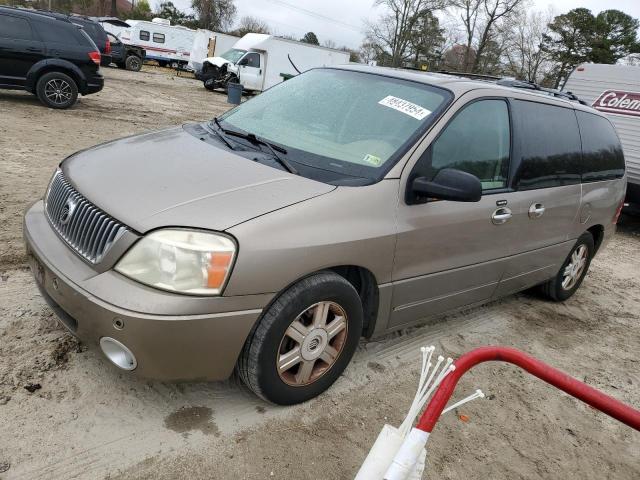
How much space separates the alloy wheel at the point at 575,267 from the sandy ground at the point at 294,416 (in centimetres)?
68

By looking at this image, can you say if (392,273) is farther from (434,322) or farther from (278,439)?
(434,322)

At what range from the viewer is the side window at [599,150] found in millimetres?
4336

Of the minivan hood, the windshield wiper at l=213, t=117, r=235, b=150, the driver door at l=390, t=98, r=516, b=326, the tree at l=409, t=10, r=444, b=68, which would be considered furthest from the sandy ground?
the tree at l=409, t=10, r=444, b=68

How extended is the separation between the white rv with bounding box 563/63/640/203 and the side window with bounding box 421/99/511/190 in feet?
19.4

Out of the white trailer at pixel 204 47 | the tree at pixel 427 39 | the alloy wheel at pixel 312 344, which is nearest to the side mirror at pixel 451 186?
the alloy wheel at pixel 312 344

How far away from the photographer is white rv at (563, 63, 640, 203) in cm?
844

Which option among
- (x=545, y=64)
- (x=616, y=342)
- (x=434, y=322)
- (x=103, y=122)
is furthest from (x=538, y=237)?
(x=545, y=64)

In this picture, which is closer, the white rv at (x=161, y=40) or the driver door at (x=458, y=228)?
the driver door at (x=458, y=228)

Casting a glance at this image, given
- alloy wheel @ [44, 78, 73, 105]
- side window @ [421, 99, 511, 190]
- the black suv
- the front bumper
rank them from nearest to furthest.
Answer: the front bumper < side window @ [421, 99, 511, 190] < the black suv < alloy wheel @ [44, 78, 73, 105]

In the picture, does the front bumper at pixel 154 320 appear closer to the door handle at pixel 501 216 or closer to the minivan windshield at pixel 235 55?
the door handle at pixel 501 216

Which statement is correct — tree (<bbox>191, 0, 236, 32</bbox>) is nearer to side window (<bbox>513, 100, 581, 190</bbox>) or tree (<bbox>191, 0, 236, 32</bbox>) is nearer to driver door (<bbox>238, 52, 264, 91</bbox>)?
driver door (<bbox>238, 52, 264, 91</bbox>)

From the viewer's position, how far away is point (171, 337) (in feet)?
7.08

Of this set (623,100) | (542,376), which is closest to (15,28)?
(623,100)

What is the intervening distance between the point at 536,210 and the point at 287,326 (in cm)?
222
